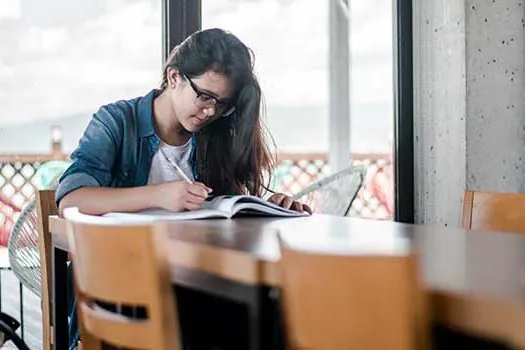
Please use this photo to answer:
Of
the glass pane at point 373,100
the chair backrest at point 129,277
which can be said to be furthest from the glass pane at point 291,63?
the chair backrest at point 129,277

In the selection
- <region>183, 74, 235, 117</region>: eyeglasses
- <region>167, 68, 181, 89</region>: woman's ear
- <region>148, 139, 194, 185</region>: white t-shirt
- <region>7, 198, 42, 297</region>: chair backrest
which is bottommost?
<region>7, 198, 42, 297</region>: chair backrest

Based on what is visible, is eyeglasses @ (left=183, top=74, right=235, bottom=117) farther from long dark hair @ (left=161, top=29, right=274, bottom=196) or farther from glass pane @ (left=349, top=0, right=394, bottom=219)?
glass pane @ (left=349, top=0, right=394, bottom=219)

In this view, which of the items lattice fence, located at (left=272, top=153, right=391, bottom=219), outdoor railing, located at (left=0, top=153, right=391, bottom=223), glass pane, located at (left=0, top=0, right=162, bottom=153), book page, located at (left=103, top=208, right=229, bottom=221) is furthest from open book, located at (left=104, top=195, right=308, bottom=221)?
lattice fence, located at (left=272, top=153, right=391, bottom=219)

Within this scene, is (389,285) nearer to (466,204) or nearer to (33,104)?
(466,204)

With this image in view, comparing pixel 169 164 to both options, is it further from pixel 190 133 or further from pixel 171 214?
pixel 171 214

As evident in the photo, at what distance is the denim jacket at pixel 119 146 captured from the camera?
6.23 ft

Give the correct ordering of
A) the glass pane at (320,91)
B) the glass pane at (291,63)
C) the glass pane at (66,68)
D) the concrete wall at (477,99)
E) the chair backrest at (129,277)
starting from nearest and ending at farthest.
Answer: the chair backrest at (129,277) < the glass pane at (66,68) < the concrete wall at (477,99) < the glass pane at (291,63) < the glass pane at (320,91)

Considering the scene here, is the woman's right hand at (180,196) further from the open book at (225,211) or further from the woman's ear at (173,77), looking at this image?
the woman's ear at (173,77)

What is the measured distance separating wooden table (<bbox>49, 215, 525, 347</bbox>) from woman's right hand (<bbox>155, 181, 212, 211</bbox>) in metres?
0.09

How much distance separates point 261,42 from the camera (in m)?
3.03

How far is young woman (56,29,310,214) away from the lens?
1932mm

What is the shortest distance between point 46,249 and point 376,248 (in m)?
1.24

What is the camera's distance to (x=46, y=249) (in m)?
1.93

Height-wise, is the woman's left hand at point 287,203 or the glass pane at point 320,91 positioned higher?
the glass pane at point 320,91
